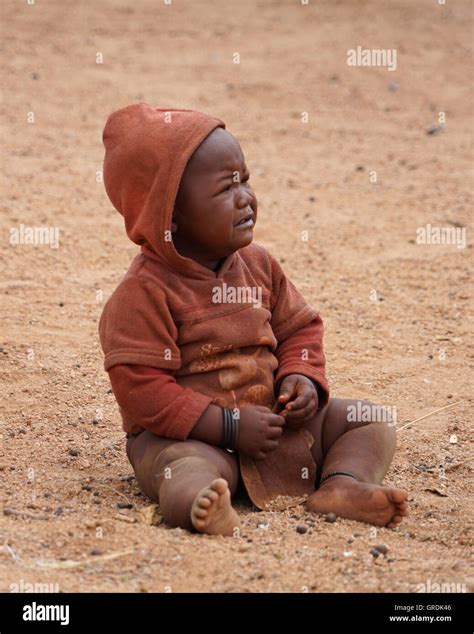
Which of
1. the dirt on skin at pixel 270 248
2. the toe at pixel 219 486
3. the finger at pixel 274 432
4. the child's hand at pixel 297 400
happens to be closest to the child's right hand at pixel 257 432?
the finger at pixel 274 432

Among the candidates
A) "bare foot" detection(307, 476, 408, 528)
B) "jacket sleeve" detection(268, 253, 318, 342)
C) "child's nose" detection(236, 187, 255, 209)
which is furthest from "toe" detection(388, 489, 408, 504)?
"child's nose" detection(236, 187, 255, 209)

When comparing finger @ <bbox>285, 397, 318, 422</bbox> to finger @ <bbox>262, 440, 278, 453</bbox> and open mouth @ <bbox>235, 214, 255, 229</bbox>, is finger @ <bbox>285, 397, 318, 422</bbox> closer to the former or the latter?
finger @ <bbox>262, 440, 278, 453</bbox>

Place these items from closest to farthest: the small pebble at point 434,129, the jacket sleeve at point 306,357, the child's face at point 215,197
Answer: the child's face at point 215,197, the jacket sleeve at point 306,357, the small pebble at point 434,129

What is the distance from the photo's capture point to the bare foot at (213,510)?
10.9ft

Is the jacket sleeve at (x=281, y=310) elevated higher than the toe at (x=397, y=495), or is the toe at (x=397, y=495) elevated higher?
the jacket sleeve at (x=281, y=310)

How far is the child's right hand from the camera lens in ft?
12.0

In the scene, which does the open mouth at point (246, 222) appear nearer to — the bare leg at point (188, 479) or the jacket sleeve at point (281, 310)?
the jacket sleeve at point (281, 310)

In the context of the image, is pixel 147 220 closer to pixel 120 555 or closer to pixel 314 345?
pixel 314 345

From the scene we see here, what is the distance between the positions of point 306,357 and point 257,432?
0.46 meters

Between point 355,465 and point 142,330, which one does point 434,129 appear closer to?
point 355,465

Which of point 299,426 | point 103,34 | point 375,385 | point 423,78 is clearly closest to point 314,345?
point 299,426

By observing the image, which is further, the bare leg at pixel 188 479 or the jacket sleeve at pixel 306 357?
the jacket sleeve at pixel 306 357

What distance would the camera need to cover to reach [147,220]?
12.1 ft

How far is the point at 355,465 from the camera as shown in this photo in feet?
12.5
